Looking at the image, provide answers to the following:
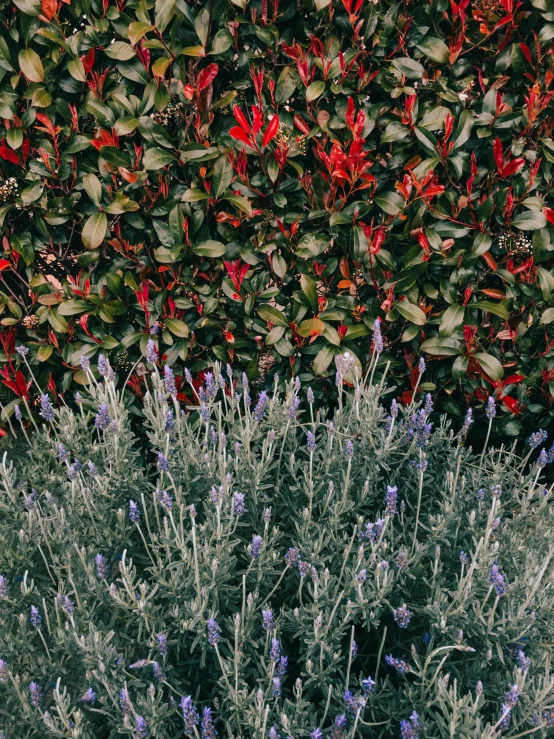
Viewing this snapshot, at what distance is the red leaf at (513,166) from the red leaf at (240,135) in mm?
1153

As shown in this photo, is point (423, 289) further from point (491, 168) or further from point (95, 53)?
point (95, 53)

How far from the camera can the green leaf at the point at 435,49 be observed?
2.94m

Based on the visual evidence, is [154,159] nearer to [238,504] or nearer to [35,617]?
[238,504]

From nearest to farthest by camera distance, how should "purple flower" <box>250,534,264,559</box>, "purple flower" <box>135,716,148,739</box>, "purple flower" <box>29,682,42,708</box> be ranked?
"purple flower" <box>135,716,148,739</box>
"purple flower" <box>29,682,42,708</box>
"purple flower" <box>250,534,264,559</box>

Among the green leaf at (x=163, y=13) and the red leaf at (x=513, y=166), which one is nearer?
the green leaf at (x=163, y=13)

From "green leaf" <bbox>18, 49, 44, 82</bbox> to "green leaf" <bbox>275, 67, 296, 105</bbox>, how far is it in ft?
3.42

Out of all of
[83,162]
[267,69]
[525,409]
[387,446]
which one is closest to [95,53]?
[83,162]

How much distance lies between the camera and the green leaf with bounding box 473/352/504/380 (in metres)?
3.21

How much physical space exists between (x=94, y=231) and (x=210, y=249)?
1.74ft

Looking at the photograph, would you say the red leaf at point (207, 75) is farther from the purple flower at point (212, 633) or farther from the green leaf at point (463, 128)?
the purple flower at point (212, 633)

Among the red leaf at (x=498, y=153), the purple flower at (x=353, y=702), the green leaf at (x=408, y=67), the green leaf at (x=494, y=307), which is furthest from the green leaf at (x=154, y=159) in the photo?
the purple flower at (x=353, y=702)

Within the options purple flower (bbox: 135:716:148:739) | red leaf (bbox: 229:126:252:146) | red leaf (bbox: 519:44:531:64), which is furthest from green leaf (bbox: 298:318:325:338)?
purple flower (bbox: 135:716:148:739)

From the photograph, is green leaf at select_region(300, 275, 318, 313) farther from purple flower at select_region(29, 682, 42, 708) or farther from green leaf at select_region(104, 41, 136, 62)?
purple flower at select_region(29, 682, 42, 708)

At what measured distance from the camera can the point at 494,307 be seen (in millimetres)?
3184
